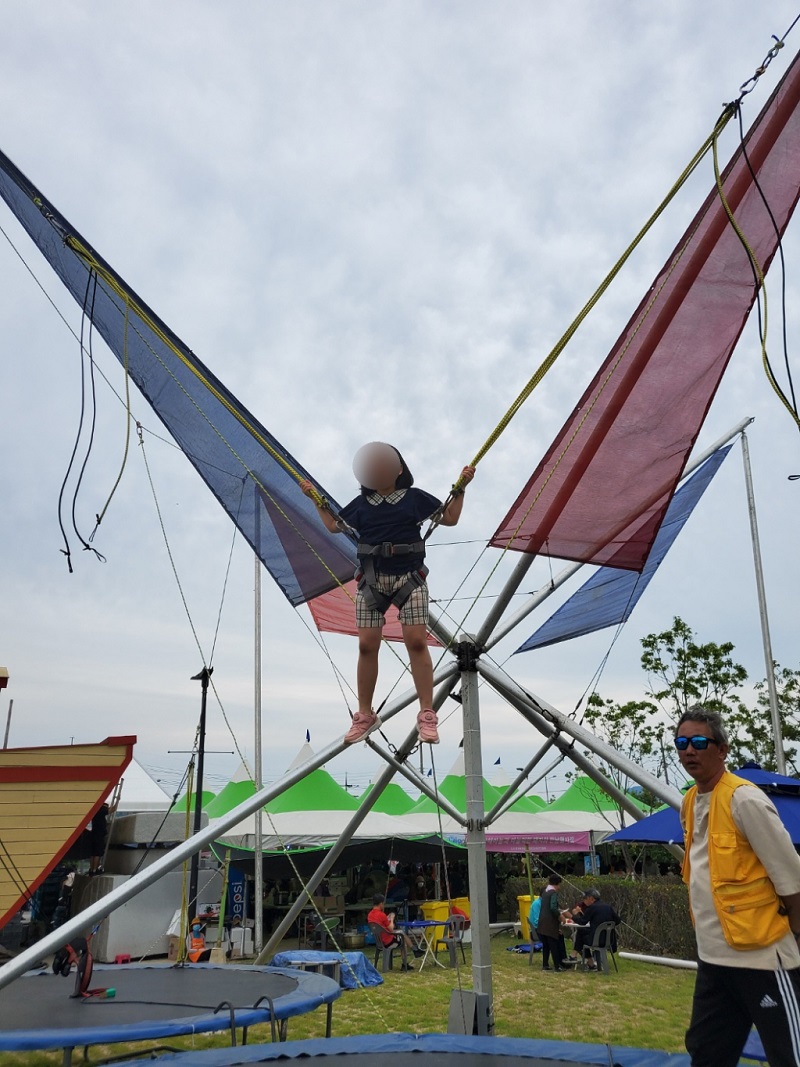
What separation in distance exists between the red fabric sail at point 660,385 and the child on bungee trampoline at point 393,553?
69 cm

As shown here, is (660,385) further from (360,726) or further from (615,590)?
(615,590)

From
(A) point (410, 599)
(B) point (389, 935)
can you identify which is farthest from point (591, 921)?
(A) point (410, 599)

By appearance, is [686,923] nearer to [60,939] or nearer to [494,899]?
[494,899]

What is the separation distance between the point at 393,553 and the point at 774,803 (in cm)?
299

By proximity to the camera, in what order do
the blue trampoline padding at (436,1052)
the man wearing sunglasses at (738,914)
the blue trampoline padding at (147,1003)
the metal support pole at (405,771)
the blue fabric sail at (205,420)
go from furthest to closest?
the metal support pole at (405,771) < the blue fabric sail at (205,420) < the blue trampoline padding at (147,1003) < the blue trampoline padding at (436,1052) < the man wearing sunglasses at (738,914)

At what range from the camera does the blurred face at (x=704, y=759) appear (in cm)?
242

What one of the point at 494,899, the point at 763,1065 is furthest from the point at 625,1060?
the point at 494,899

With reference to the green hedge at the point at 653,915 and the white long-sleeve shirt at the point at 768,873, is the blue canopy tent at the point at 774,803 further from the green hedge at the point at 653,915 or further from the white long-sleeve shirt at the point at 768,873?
the green hedge at the point at 653,915

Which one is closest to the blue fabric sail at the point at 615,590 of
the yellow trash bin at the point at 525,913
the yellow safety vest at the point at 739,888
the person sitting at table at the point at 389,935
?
the yellow safety vest at the point at 739,888

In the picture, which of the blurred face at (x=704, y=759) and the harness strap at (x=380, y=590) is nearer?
the blurred face at (x=704, y=759)

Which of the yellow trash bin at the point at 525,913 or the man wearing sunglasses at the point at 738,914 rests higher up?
the man wearing sunglasses at the point at 738,914

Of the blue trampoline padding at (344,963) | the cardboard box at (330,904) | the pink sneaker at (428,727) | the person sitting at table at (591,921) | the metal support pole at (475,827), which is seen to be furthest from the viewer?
the cardboard box at (330,904)

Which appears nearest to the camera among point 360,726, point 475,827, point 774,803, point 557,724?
point 360,726

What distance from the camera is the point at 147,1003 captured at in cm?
507
